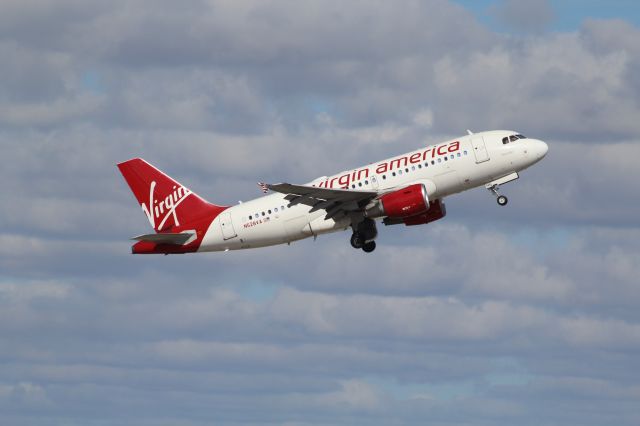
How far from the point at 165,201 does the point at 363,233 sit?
16120mm

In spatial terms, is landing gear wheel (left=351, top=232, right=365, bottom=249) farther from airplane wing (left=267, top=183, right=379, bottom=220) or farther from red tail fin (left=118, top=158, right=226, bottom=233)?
red tail fin (left=118, top=158, right=226, bottom=233)

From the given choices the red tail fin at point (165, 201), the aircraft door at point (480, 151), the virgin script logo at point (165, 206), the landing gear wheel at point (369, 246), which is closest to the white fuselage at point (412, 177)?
the aircraft door at point (480, 151)

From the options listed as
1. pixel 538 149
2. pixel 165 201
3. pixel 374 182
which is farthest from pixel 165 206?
pixel 538 149

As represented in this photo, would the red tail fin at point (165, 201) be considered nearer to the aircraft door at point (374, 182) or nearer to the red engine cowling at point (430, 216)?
the aircraft door at point (374, 182)

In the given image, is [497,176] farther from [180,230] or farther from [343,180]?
[180,230]

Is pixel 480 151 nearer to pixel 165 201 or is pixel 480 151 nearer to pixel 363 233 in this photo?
pixel 363 233

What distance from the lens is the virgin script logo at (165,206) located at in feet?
351

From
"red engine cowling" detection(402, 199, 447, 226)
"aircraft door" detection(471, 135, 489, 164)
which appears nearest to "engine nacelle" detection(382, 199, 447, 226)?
"red engine cowling" detection(402, 199, 447, 226)

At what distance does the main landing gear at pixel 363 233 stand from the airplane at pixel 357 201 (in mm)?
71

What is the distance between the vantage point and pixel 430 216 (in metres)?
103

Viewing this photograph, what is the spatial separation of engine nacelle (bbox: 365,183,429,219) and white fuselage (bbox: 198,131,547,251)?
1.03 meters

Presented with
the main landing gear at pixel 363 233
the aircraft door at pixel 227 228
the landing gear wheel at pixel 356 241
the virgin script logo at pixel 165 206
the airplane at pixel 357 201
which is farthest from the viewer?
the virgin script logo at pixel 165 206

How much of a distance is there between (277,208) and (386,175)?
27.8ft

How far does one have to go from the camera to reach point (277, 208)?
101375mm
